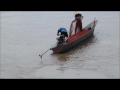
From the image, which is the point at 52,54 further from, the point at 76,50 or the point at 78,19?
the point at 78,19

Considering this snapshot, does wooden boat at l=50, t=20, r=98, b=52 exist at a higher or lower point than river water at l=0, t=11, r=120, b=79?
higher

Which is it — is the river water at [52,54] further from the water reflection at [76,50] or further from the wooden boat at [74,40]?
the wooden boat at [74,40]

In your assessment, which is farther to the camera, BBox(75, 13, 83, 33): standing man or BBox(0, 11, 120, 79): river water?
BBox(75, 13, 83, 33): standing man

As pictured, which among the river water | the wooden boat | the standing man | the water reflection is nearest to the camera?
the river water

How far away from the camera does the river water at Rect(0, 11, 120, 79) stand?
30.3 feet

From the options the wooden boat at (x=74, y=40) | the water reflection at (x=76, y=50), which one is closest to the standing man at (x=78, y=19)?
the wooden boat at (x=74, y=40)

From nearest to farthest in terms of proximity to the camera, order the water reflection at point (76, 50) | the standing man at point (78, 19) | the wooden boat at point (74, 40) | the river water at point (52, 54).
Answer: the river water at point (52, 54) < the water reflection at point (76, 50) < the wooden boat at point (74, 40) < the standing man at point (78, 19)

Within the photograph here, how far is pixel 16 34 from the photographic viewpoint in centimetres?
1562

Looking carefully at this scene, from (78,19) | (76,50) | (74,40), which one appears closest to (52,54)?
(76,50)

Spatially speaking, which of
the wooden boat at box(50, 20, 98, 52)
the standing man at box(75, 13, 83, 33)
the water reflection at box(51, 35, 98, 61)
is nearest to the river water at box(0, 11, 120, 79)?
the water reflection at box(51, 35, 98, 61)

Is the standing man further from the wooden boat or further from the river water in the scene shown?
the river water

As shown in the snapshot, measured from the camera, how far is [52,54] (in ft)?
37.7

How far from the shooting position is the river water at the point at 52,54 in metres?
9.24

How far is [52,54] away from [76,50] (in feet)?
3.69
